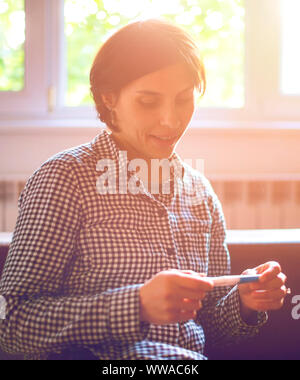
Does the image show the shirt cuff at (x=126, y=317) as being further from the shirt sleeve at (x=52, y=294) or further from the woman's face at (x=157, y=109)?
the woman's face at (x=157, y=109)

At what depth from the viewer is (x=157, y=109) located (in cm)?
86

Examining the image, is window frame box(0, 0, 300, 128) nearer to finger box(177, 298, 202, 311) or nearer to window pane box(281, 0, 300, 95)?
window pane box(281, 0, 300, 95)

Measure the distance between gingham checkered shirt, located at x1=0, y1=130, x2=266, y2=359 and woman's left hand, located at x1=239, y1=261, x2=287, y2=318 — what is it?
30mm

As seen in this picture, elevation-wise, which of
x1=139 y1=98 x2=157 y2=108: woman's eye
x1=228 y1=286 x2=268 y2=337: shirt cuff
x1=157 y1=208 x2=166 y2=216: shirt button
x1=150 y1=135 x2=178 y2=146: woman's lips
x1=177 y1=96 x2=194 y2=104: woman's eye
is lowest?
x1=228 y1=286 x2=268 y2=337: shirt cuff

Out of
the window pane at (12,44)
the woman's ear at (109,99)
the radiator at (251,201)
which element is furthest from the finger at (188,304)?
the window pane at (12,44)

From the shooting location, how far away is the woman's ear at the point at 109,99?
91 cm

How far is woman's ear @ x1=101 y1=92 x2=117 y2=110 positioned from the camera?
91 cm

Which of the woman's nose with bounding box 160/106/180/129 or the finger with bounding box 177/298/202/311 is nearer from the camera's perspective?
the finger with bounding box 177/298/202/311

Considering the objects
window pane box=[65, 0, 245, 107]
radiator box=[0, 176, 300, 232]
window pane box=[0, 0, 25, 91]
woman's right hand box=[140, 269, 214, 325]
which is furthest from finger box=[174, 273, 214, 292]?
window pane box=[0, 0, 25, 91]

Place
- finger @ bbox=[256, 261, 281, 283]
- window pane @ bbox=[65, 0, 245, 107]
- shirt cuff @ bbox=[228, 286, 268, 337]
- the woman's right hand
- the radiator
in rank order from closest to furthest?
1. the woman's right hand
2. finger @ bbox=[256, 261, 281, 283]
3. shirt cuff @ bbox=[228, 286, 268, 337]
4. the radiator
5. window pane @ bbox=[65, 0, 245, 107]

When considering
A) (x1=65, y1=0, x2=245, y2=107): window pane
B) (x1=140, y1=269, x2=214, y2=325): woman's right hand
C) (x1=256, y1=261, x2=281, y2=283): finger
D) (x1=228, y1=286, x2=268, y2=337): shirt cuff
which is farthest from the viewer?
(x1=65, y1=0, x2=245, y2=107): window pane

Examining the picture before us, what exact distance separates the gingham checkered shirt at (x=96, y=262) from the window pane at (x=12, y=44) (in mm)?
1843
